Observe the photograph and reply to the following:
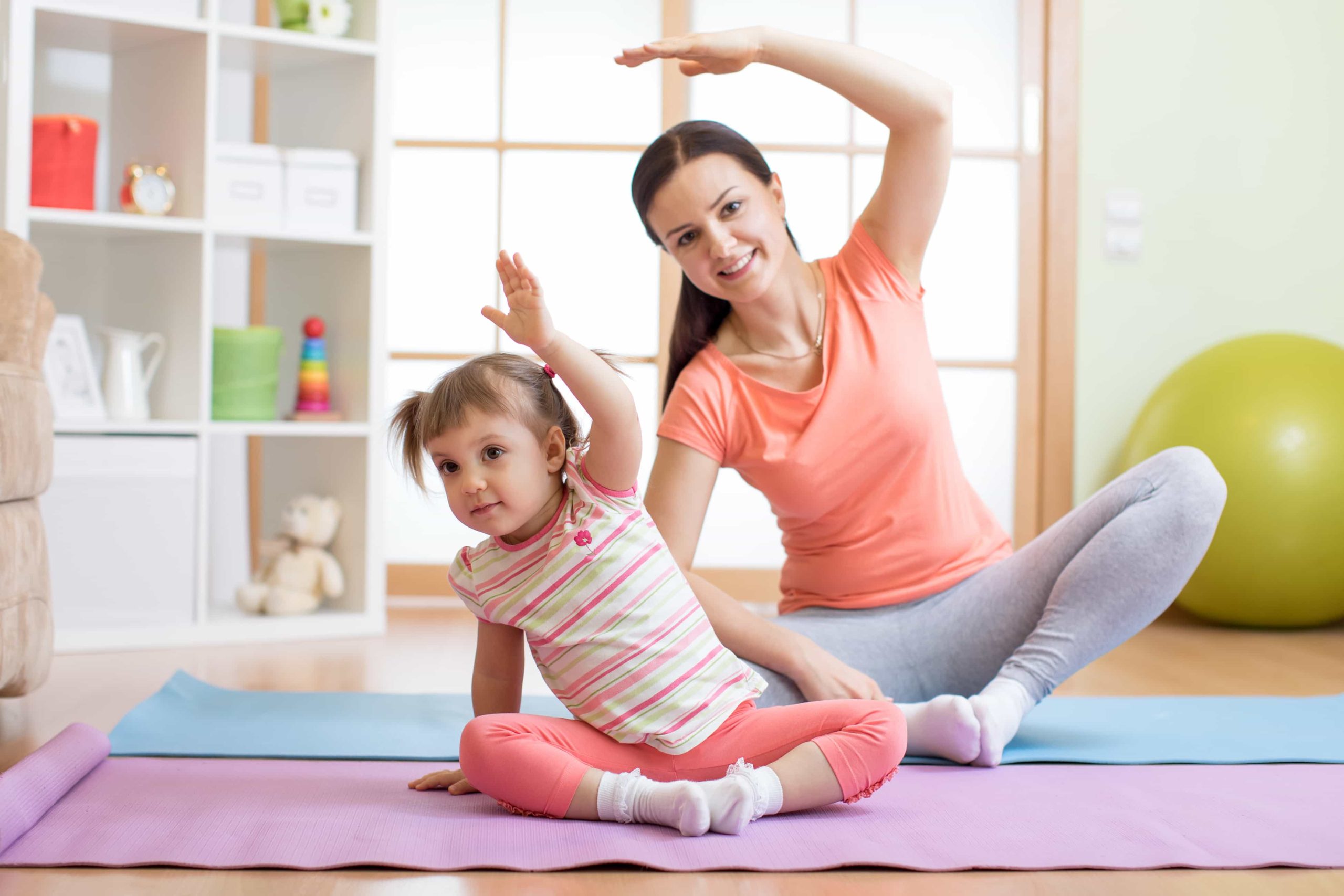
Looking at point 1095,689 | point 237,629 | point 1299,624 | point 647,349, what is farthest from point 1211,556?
point 237,629

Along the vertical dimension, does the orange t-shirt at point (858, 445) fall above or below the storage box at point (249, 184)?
below

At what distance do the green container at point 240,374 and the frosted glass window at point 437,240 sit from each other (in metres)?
0.55

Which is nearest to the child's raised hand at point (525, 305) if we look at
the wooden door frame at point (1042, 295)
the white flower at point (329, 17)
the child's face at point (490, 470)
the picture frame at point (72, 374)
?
the child's face at point (490, 470)

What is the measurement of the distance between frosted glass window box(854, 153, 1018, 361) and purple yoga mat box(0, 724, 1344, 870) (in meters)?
1.84

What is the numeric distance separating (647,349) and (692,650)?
190 cm

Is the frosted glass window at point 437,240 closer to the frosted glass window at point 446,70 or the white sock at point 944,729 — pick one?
the frosted glass window at point 446,70

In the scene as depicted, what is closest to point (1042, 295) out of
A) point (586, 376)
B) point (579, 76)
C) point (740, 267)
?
point (579, 76)

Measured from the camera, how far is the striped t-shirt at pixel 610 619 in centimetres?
108

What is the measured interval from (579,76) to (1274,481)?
1.86m

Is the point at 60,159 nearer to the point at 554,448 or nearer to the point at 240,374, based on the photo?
the point at 240,374

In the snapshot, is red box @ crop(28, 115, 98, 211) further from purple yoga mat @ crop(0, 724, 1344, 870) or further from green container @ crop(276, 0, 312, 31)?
purple yoga mat @ crop(0, 724, 1344, 870)

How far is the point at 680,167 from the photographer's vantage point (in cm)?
132

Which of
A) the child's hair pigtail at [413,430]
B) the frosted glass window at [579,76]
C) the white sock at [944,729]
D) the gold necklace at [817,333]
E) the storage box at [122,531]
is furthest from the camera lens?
the frosted glass window at [579,76]

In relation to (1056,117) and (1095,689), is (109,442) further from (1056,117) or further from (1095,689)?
(1056,117)
